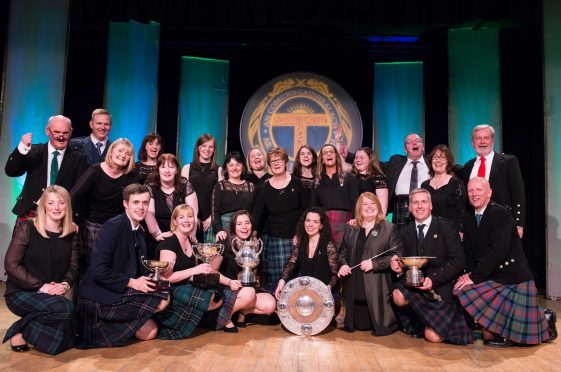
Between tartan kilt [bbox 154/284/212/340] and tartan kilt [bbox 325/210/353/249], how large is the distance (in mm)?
1435

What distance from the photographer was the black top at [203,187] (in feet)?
16.8

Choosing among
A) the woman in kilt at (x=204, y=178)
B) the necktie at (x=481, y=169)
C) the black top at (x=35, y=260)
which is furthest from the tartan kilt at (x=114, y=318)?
the necktie at (x=481, y=169)

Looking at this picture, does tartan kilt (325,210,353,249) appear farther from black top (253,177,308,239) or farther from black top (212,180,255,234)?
black top (212,180,255,234)

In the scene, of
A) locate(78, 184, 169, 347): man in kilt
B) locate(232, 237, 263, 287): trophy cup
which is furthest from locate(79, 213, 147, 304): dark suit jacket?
locate(232, 237, 263, 287): trophy cup

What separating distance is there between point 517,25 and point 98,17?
5.34 meters

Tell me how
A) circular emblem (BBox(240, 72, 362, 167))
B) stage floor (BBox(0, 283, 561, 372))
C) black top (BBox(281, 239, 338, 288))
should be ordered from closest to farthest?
stage floor (BBox(0, 283, 561, 372)) < black top (BBox(281, 239, 338, 288)) < circular emblem (BBox(240, 72, 362, 167))

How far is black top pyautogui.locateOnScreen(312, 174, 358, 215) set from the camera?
15.9 feet

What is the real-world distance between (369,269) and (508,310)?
1.06 metres

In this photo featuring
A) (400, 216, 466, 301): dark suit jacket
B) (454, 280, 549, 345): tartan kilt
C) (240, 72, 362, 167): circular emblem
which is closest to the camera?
(454, 280, 549, 345): tartan kilt

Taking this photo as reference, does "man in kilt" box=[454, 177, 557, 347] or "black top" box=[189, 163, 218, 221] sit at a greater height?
"black top" box=[189, 163, 218, 221]

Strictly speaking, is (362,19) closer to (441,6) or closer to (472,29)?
(441,6)

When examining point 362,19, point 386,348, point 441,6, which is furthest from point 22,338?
point 441,6

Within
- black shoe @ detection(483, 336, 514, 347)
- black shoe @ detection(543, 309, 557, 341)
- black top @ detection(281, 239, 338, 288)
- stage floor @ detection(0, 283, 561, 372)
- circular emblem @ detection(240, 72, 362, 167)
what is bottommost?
stage floor @ detection(0, 283, 561, 372)

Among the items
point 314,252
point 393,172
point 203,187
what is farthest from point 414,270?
point 203,187
